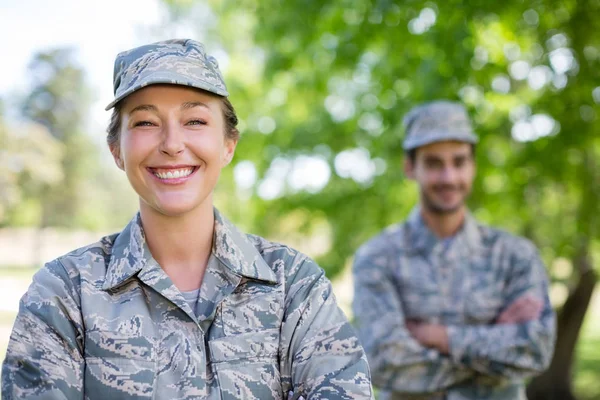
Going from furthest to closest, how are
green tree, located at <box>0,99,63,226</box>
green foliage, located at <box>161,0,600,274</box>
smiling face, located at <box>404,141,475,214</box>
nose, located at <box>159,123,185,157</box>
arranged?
green tree, located at <box>0,99,63,226</box>, green foliage, located at <box>161,0,600,274</box>, smiling face, located at <box>404,141,475,214</box>, nose, located at <box>159,123,185,157</box>

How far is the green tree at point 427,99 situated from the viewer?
19.6ft

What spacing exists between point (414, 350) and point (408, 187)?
13.5 feet

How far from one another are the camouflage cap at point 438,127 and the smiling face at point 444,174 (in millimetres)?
48

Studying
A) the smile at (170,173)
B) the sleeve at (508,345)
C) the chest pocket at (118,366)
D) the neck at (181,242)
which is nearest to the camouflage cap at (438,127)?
the sleeve at (508,345)

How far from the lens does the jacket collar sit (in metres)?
2.05

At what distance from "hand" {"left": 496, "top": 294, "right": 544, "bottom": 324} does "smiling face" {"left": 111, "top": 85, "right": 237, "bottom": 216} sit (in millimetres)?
2078

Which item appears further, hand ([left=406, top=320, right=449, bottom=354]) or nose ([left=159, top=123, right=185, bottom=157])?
hand ([left=406, top=320, right=449, bottom=354])

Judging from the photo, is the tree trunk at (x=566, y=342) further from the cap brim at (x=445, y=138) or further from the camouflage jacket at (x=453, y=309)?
the cap brim at (x=445, y=138)

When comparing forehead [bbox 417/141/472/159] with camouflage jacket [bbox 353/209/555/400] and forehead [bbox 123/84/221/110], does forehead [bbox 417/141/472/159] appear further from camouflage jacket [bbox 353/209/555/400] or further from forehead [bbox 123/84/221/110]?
forehead [bbox 123/84/221/110]

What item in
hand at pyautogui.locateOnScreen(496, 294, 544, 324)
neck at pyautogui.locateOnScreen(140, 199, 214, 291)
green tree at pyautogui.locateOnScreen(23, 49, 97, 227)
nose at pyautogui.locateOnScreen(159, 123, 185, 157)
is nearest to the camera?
nose at pyautogui.locateOnScreen(159, 123, 185, 157)

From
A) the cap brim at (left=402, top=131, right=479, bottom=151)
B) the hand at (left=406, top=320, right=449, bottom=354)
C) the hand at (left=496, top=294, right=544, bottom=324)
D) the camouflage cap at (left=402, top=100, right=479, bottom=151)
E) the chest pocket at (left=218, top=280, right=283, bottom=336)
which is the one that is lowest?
the hand at (left=406, top=320, right=449, bottom=354)

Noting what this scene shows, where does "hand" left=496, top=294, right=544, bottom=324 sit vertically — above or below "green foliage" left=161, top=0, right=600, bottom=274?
below

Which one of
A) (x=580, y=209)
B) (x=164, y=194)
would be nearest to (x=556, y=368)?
(x=580, y=209)

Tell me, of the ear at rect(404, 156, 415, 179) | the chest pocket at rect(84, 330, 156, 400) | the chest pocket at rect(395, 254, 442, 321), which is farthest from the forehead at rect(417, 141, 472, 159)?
the chest pocket at rect(84, 330, 156, 400)
